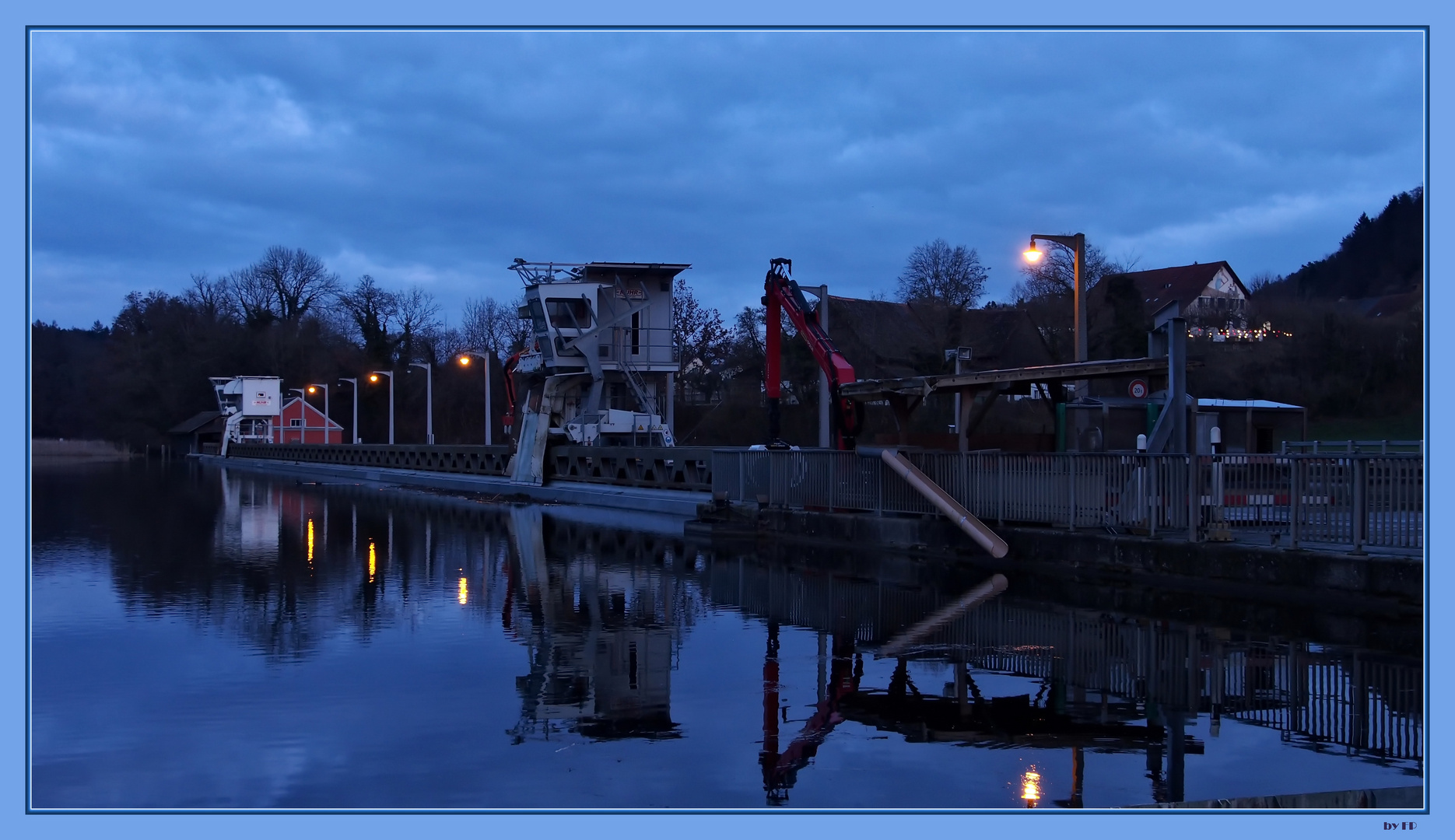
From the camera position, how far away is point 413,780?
7211mm

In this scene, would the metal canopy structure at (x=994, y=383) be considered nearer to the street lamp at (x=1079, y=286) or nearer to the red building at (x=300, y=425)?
the street lamp at (x=1079, y=286)

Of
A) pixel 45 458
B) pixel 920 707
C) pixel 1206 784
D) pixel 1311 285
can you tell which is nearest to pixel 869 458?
pixel 920 707

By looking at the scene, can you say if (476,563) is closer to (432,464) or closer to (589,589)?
(589,589)

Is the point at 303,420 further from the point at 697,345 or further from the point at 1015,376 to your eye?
the point at 1015,376

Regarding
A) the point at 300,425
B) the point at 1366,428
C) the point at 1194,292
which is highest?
the point at 1194,292

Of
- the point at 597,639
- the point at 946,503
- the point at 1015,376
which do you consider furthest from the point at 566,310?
the point at 597,639

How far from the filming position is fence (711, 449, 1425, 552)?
1367 cm

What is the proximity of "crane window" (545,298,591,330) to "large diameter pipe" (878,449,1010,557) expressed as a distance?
2059 cm

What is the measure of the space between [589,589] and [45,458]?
8782 cm

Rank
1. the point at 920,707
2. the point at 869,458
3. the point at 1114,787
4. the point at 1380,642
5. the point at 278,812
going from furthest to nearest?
the point at 869,458 < the point at 1380,642 < the point at 920,707 < the point at 1114,787 < the point at 278,812

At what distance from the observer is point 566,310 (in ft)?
130

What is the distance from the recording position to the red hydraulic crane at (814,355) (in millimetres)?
25469

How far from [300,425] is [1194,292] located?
63.3 m

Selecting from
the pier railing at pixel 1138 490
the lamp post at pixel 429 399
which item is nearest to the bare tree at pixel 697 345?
the lamp post at pixel 429 399
